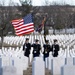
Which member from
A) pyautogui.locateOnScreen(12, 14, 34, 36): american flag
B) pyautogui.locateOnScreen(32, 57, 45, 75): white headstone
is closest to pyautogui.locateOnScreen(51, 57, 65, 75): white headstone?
pyautogui.locateOnScreen(32, 57, 45, 75): white headstone

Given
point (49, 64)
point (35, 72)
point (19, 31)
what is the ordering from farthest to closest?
point (19, 31)
point (49, 64)
point (35, 72)

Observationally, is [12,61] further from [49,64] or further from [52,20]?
[52,20]

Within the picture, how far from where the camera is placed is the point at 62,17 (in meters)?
82.8

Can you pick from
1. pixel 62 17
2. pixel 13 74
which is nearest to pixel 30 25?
pixel 13 74

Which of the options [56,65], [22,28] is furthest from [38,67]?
[22,28]

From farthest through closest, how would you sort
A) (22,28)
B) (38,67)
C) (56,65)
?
(22,28) → (56,65) → (38,67)

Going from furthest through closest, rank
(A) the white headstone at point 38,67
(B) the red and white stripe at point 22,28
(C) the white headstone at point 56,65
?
(B) the red and white stripe at point 22,28 → (C) the white headstone at point 56,65 → (A) the white headstone at point 38,67

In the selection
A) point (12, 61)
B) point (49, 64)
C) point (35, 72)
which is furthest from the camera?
point (49, 64)

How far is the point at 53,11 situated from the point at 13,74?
3016 inches

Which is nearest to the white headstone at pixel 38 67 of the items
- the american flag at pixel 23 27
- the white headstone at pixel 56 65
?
the white headstone at pixel 56 65

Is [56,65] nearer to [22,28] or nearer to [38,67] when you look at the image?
[38,67]

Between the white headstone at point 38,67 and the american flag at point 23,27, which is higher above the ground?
the american flag at point 23,27

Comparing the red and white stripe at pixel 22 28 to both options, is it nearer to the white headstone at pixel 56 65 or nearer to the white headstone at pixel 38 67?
the white headstone at pixel 56 65

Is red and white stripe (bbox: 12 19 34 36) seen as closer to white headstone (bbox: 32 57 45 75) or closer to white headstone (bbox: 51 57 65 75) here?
white headstone (bbox: 51 57 65 75)
